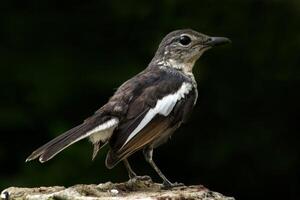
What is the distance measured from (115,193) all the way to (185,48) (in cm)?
200

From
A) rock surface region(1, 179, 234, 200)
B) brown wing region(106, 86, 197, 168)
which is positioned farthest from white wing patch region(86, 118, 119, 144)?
rock surface region(1, 179, 234, 200)

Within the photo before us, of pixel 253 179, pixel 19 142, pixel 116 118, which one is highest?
pixel 116 118

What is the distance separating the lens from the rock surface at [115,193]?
6.45 m

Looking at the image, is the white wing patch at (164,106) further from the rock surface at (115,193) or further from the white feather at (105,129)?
the rock surface at (115,193)

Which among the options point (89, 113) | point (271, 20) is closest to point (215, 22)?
point (271, 20)

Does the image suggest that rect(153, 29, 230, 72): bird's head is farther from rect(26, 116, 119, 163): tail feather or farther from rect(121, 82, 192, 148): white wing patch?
rect(26, 116, 119, 163): tail feather

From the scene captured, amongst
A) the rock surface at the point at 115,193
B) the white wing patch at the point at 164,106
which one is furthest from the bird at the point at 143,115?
the rock surface at the point at 115,193

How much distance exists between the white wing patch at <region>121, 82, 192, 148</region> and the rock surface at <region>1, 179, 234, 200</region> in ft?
1.08

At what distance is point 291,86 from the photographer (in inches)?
410

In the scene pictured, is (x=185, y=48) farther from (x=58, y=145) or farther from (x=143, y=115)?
(x=58, y=145)

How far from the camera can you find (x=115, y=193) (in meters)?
6.86

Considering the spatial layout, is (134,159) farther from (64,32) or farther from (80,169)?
(64,32)

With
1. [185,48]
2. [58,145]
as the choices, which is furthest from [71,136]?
[185,48]

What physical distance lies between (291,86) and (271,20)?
0.66 m
